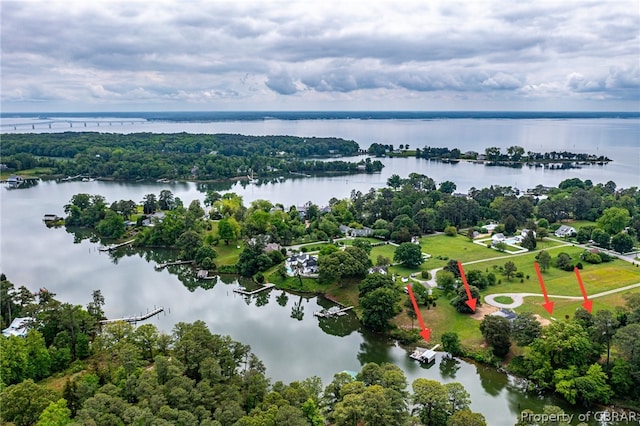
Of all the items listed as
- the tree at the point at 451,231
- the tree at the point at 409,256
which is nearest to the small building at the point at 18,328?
the tree at the point at 409,256

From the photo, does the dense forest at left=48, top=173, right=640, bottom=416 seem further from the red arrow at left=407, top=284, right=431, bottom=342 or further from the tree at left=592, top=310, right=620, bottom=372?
the red arrow at left=407, top=284, right=431, bottom=342

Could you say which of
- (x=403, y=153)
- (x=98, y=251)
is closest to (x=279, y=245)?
(x=98, y=251)

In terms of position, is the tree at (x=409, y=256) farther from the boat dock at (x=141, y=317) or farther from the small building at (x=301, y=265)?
the boat dock at (x=141, y=317)

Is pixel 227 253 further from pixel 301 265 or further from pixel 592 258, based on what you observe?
pixel 592 258

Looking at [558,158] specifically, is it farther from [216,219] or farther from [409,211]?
[216,219]

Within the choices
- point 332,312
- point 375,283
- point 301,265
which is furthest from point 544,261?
point 301,265

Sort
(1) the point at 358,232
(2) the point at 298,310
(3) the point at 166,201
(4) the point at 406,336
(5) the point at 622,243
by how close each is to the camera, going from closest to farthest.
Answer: (4) the point at 406,336 → (2) the point at 298,310 → (5) the point at 622,243 → (1) the point at 358,232 → (3) the point at 166,201

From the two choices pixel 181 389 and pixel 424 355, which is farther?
pixel 424 355
